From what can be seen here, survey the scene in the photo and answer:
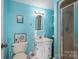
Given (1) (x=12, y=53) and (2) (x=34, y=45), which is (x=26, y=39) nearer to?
(2) (x=34, y=45)

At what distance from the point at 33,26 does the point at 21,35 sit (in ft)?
1.50

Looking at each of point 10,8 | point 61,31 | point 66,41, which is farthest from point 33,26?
point 66,41

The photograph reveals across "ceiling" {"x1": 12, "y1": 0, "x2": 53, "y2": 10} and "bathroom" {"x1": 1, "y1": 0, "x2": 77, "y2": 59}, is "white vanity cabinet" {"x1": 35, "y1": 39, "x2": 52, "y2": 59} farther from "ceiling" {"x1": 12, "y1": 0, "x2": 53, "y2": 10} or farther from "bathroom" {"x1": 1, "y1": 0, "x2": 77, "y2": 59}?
"ceiling" {"x1": 12, "y1": 0, "x2": 53, "y2": 10}

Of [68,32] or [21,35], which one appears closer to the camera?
[68,32]

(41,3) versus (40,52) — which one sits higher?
(41,3)

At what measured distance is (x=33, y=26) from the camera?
4.07 metres

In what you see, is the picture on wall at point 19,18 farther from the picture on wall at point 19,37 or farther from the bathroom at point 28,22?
the picture on wall at point 19,37

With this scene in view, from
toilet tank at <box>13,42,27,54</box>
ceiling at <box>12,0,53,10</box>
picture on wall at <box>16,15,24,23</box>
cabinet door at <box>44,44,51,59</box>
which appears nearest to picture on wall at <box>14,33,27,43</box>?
toilet tank at <box>13,42,27,54</box>

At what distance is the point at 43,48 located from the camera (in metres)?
3.92

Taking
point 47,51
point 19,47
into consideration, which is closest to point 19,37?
point 19,47

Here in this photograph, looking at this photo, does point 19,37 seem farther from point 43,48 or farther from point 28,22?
point 43,48

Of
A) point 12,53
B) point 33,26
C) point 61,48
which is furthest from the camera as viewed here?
point 33,26

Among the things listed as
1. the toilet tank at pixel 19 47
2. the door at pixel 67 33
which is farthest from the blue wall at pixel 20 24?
the door at pixel 67 33

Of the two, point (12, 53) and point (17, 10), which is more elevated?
point (17, 10)
